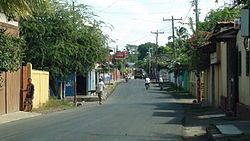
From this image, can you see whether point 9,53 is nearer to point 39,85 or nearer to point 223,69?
point 223,69

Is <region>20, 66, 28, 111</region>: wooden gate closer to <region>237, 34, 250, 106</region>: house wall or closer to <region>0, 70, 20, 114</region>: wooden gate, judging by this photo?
<region>0, 70, 20, 114</region>: wooden gate

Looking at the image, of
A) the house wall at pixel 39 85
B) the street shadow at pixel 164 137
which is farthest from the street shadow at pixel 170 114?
the house wall at pixel 39 85

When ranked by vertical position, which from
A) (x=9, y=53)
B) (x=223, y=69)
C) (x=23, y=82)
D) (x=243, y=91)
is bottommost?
(x=243, y=91)

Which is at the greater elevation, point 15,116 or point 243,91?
point 243,91

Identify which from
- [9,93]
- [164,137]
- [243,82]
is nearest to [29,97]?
[9,93]

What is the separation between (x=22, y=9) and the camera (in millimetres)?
16266

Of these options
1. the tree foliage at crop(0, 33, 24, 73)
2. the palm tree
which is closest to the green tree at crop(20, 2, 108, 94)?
the tree foliage at crop(0, 33, 24, 73)

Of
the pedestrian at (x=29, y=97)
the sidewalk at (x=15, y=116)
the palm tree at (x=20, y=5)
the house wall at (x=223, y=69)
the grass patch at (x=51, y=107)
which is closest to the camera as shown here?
the palm tree at (x=20, y=5)

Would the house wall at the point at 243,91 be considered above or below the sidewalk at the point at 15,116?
above

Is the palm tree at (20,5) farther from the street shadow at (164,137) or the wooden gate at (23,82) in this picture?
the wooden gate at (23,82)

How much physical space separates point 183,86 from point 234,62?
45361 mm

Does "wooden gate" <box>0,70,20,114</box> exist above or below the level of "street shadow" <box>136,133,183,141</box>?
above

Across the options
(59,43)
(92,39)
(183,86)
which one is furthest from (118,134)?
(183,86)

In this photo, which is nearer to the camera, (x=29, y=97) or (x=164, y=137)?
(x=164, y=137)
